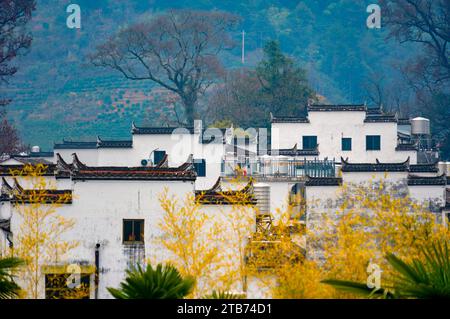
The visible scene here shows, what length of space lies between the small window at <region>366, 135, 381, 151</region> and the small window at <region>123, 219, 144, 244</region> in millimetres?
26575

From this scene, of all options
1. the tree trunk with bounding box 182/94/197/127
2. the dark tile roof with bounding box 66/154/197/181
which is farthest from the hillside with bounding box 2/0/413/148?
the dark tile roof with bounding box 66/154/197/181

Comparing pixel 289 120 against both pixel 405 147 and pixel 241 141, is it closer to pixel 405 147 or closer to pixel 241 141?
pixel 241 141

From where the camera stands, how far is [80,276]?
32.2 meters

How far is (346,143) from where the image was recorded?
58.6 meters

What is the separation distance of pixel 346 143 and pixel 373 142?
1270mm

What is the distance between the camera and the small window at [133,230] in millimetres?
33250

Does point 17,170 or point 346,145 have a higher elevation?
point 346,145

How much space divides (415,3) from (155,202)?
57445mm

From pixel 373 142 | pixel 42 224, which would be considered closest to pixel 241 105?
pixel 373 142

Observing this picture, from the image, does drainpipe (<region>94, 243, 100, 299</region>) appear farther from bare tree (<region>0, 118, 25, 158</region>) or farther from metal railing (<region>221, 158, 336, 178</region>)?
bare tree (<region>0, 118, 25, 158</region>)

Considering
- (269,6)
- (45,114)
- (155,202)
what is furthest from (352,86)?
(155,202)

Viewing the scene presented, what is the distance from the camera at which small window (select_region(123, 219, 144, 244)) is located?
109 feet

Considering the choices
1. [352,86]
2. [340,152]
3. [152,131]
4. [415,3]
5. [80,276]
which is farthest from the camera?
[352,86]

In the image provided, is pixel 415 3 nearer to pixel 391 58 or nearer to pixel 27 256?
pixel 391 58
